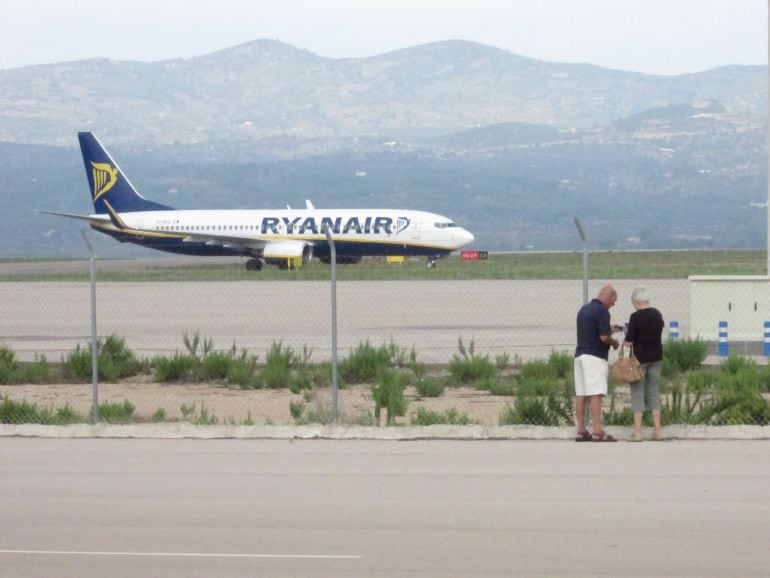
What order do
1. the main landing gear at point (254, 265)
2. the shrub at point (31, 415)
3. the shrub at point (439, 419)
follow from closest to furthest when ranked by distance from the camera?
the shrub at point (439, 419) < the shrub at point (31, 415) < the main landing gear at point (254, 265)

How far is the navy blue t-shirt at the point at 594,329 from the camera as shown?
45.9 ft

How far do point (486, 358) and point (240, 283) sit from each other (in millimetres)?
30065

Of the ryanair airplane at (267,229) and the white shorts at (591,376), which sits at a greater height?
the ryanair airplane at (267,229)

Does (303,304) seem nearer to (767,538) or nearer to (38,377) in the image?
(38,377)

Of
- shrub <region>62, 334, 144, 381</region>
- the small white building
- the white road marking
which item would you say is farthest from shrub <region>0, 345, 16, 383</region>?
the white road marking

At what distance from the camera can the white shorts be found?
14008 millimetres

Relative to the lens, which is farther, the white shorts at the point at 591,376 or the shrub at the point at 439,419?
the shrub at the point at 439,419

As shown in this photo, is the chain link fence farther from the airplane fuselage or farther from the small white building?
the airplane fuselage

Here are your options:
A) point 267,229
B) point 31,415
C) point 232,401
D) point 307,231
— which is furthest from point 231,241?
point 31,415

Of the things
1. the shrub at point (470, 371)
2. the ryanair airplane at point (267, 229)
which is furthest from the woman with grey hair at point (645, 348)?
the ryanair airplane at point (267, 229)

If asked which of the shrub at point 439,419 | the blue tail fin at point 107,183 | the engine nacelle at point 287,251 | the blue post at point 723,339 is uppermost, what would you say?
the blue tail fin at point 107,183

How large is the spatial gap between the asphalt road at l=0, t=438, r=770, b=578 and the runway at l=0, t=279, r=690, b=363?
9048mm

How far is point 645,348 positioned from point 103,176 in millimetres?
58769

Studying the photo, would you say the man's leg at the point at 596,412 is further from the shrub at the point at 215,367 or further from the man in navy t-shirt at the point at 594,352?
the shrub at the point at 215,367
